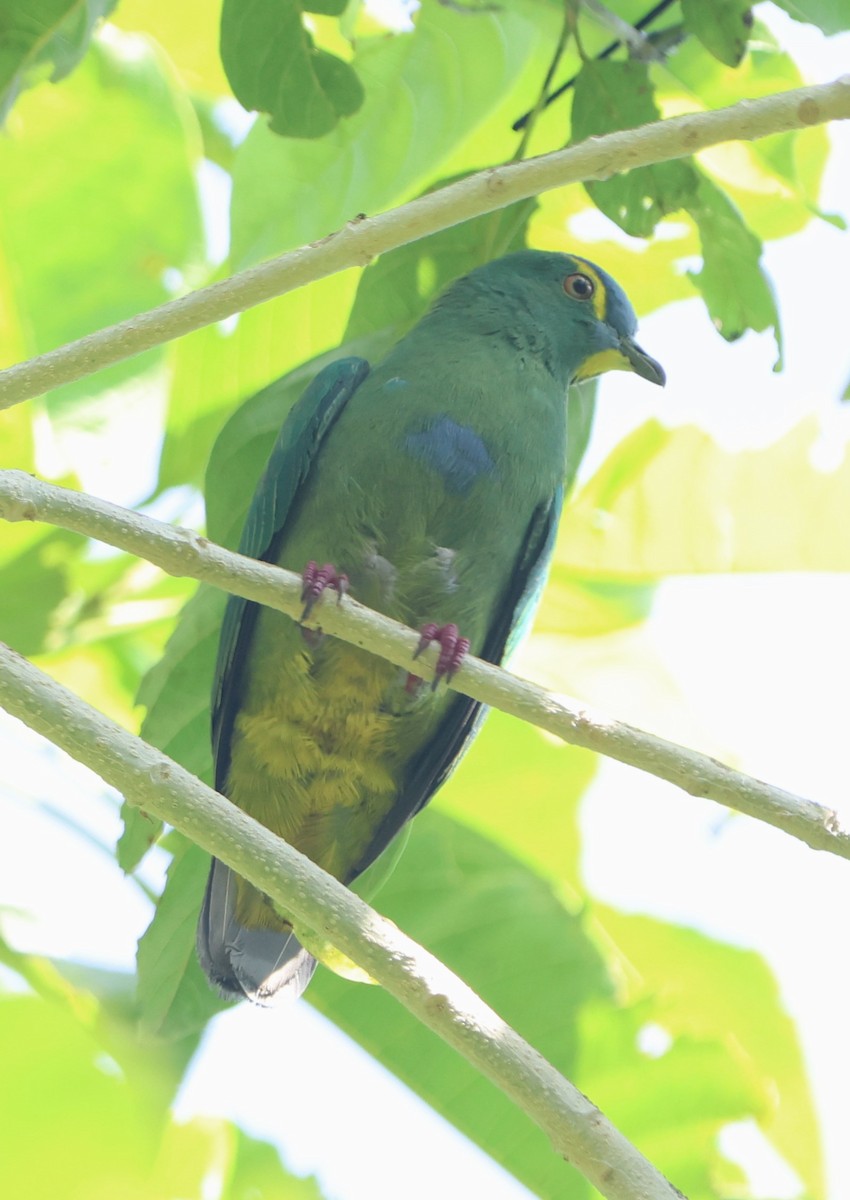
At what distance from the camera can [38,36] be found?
2811 mm

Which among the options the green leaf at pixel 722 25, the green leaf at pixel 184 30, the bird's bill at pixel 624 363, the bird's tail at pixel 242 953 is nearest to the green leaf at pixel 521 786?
the bird's tail at pixel 242 953

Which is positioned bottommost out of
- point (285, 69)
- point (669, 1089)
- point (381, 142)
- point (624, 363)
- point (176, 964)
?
point (176, 964)

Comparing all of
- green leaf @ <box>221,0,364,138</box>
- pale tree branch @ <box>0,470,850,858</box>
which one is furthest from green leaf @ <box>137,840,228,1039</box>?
green leaf @ <box>221,0,364,138</box>

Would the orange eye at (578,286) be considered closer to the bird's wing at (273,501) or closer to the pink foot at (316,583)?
the bird's wing at (273,501)

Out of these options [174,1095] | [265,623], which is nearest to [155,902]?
[174,1095]

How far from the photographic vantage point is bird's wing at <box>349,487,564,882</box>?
3.69 m

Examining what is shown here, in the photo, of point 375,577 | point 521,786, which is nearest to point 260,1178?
point 375,577

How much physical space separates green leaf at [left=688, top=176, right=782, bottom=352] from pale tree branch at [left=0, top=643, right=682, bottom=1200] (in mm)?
1887

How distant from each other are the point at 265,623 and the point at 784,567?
1.53 m

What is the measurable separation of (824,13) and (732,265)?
0.58 metres

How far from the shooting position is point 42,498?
2.13 meters

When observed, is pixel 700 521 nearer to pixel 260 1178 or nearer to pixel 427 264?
pixel 427 264

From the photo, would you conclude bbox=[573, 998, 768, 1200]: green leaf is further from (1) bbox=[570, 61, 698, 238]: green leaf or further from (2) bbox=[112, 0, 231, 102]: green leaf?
(2) bbox=[112, 0, 231, 102]: green leaf

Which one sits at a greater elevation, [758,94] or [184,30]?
[184,30]
